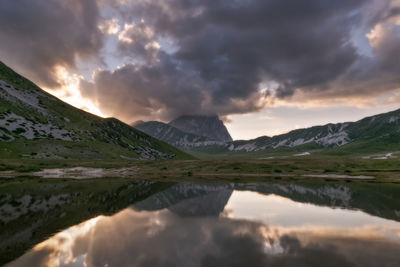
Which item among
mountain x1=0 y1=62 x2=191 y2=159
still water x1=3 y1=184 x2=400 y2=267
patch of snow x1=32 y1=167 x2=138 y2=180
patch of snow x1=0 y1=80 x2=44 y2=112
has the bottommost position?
still water x1=3 y1=184 x2=400 y2=267

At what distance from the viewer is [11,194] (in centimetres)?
4269

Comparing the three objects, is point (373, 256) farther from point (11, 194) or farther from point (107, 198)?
point (11, 194)

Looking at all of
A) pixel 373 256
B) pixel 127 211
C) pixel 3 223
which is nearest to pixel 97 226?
pixel 127 211

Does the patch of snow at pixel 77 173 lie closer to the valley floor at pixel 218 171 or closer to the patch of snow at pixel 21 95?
the valley floor at pixel 218 171

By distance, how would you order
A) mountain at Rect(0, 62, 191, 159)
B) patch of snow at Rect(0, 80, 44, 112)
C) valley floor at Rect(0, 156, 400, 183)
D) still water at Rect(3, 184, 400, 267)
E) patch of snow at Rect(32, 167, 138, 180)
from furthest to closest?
patch of snow at Rect(0, 80, 44, 112) → mountain at Rect(0, 62, 191, 159) → valley floor at Rect(0, 156, 400, 183) → patch of snow at Rect(32, 167, 138, 180) → still water at Rect(3, 184, 400, 267)

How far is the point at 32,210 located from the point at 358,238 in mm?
39465

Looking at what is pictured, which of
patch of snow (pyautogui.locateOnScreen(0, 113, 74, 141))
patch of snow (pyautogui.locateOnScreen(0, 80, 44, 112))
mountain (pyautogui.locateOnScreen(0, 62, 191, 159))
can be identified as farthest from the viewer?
patch of snow (pyautogui.locateOnScreen(0, 80, 44, 112))

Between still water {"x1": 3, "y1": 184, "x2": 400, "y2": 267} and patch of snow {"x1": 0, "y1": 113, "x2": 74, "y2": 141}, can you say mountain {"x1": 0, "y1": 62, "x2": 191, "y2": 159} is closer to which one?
patch of snow {"x1": 0, "y1": 113, "x2": 74, "y2": 141}

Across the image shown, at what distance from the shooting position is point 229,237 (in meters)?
21.7

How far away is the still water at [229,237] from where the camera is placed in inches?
640

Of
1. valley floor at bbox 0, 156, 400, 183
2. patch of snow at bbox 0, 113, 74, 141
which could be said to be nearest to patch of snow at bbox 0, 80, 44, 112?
patch of snow at bbox 0, 113, 74, 141

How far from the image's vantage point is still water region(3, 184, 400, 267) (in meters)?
16.3

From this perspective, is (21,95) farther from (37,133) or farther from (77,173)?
(77,173)

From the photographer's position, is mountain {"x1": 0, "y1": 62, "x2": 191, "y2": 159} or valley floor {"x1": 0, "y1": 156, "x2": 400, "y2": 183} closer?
valley floor {"x1": 0, "y1": 156, "x2": 400, "y2": 183}
